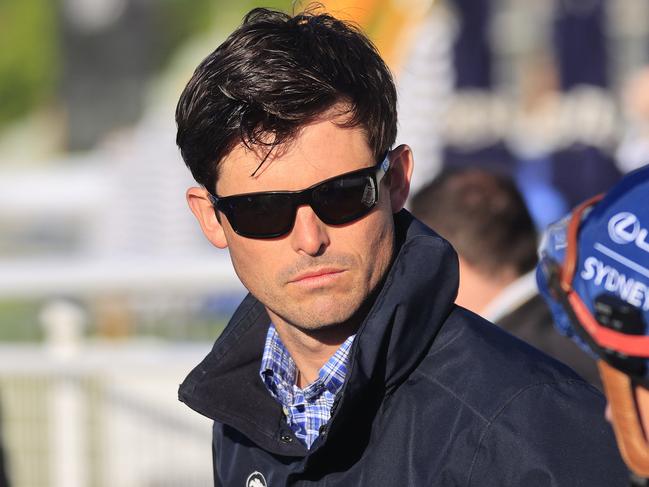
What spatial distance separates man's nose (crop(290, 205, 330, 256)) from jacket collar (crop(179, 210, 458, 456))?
0.14 metres

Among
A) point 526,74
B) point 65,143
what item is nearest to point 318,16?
point 526,74

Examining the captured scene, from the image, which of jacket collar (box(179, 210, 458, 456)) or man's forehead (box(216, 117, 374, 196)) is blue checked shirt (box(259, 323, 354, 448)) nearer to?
jacket collar (box(179, 210, 458, 456))

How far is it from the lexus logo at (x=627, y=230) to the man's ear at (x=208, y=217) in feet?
3.35

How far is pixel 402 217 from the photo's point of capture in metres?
2.44

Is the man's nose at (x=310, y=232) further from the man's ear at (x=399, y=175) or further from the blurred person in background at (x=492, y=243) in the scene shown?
the blurred person in background at (x=492, y=243)

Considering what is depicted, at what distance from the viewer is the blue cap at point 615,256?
1.66m

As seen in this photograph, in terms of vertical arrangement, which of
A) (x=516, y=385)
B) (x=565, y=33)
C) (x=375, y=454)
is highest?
(x=516, y=385)

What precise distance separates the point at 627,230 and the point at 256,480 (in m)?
1.06

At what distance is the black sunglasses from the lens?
2260mm

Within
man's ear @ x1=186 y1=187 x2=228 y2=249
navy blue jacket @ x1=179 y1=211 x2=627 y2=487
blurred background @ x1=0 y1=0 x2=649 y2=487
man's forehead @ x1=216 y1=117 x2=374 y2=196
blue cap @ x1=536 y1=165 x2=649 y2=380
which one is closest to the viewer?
blue cap @ x1=536 y1=165 x2=649 y2=380

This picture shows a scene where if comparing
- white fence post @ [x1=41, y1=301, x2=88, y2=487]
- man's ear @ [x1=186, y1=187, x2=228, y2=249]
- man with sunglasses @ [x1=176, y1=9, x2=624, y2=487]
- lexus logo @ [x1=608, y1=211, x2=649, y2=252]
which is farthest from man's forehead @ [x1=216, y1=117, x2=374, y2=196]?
white fence post @ [x1=41, y1=301, x2=88, y2=487]

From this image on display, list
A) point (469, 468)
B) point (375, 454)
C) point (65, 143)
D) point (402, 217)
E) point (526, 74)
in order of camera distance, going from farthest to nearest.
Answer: point (65, 143) → point (526, 74) → point (402, 217) → point (375, 454) → point (469, 468)

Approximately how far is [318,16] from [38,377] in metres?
3.75

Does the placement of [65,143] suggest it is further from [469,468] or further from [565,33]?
[469,468]
